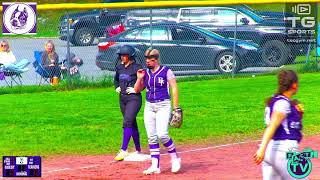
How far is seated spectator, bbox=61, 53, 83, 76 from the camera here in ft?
79.0

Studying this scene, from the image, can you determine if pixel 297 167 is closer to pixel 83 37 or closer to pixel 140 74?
pixel 140 74

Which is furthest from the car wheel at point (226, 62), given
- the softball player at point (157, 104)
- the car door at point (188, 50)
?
the softball player at point (157, 104)

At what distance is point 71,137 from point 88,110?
3292 mm

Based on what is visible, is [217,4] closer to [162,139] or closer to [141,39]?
[141,39]

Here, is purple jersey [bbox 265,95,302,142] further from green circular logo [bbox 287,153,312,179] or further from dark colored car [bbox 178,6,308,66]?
dark colored car [bbox 178,6,308,66]

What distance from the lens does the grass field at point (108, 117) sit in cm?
1639

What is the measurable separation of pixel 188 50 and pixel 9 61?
16.2 feet

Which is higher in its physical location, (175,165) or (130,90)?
(130,90)


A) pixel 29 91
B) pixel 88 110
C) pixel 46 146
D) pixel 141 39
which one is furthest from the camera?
pixel 141 39

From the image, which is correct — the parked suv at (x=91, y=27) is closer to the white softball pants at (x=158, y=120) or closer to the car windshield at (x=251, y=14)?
the car windshield at (x=251, y=14)

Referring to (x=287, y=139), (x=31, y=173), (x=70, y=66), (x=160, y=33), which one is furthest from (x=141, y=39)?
(x=287, y=139)

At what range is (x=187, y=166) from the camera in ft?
46.3

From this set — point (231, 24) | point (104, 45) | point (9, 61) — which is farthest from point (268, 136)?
point (231, 24)

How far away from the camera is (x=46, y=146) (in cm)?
1598
